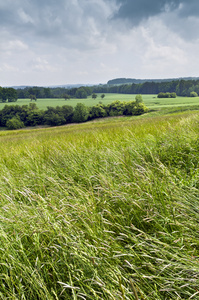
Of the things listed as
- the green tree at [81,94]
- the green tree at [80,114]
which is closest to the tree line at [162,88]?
the green tree at [81,94]

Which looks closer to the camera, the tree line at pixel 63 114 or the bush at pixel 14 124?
the bush at pixel 14 124

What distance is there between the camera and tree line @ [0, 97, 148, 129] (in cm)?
9912

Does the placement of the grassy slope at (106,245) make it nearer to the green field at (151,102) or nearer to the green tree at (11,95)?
the green field at (151,102)

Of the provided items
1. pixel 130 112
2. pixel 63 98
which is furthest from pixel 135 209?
pixel 63 98

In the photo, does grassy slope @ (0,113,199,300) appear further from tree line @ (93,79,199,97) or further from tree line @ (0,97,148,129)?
tree line @ (93,79,199,97)

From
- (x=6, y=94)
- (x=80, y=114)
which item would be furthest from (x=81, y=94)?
(x=80, y=114)

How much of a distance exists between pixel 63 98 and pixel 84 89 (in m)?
22.9

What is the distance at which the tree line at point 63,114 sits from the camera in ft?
325

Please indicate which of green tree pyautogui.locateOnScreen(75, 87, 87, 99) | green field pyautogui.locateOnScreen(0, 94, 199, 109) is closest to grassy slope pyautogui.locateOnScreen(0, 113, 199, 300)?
green field pyautogui.locateOnScreen(0, 94, 199, 109)

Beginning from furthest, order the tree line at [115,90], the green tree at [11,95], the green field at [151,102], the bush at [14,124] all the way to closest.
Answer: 1. the green tree at [11,95]
2. the tree line at [115,90]
3. the bush at [14,124]
4. the green field at [151,102]

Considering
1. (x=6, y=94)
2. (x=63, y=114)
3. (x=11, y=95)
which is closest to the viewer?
(x=63, y=114)

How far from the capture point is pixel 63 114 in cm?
10344

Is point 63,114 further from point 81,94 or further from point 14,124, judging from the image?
point 81,94

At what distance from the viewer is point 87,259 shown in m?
1.50
